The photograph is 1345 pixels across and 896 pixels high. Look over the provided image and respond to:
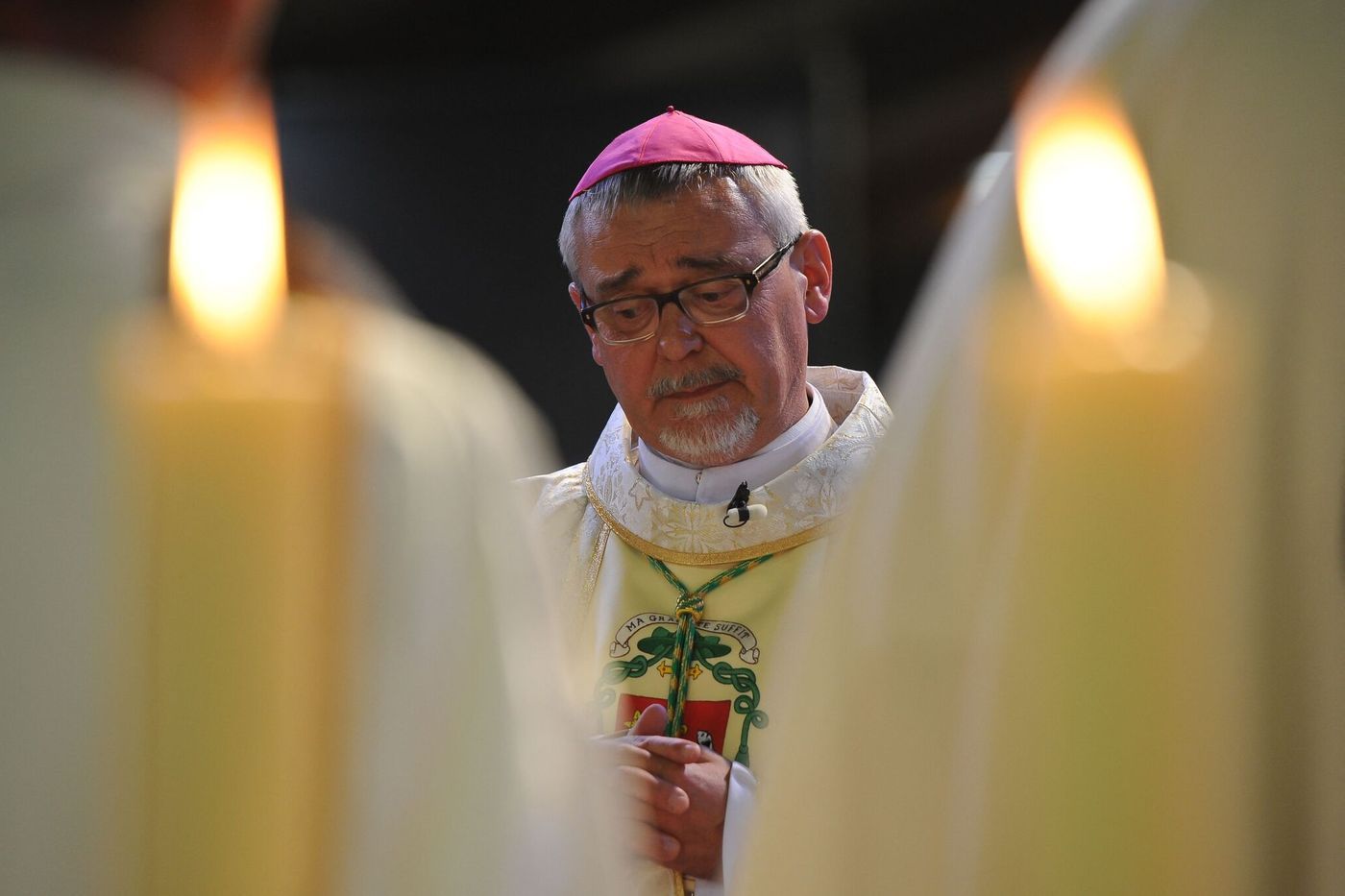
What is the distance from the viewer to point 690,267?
3.22 m

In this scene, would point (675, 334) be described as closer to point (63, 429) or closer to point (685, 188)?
point (685, 188)

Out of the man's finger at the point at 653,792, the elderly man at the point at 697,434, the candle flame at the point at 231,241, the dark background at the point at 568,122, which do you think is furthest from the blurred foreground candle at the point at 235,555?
the dark background at the point at 568,122

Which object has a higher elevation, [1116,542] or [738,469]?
[738,469]

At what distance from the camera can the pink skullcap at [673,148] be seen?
3.38m

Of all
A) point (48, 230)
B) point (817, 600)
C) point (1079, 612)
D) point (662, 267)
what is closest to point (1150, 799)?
point (1079, 612)

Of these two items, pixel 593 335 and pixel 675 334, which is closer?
pixel 675 334

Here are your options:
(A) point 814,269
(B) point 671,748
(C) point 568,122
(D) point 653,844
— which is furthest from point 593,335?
(C) point 568,122

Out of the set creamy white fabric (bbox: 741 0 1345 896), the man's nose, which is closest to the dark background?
the man's nose

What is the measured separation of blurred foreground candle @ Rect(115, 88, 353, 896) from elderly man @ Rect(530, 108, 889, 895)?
2265 millimetres

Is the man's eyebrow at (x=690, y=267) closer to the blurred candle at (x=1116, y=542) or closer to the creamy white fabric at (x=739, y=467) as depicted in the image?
the creamy white fabric at (x=739, y=467)

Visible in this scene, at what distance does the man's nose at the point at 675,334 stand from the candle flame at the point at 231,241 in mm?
2351

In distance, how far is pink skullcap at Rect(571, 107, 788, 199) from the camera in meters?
3.38

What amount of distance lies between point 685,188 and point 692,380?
0.47 m

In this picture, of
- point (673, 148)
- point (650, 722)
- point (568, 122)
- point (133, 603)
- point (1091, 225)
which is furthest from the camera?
point (568, 122)
